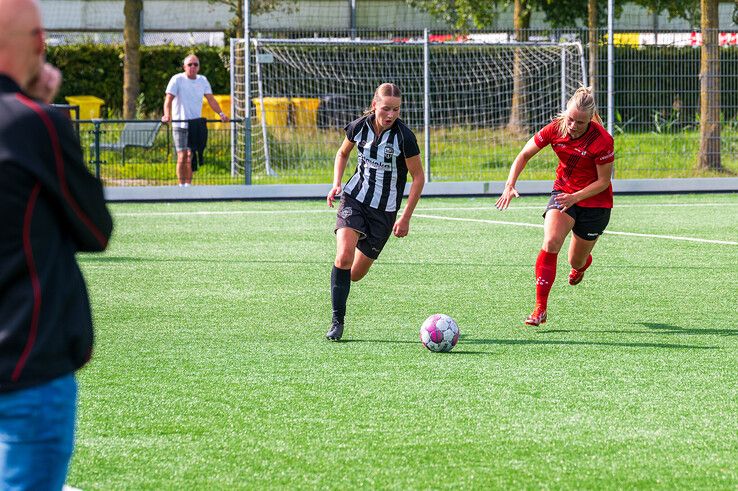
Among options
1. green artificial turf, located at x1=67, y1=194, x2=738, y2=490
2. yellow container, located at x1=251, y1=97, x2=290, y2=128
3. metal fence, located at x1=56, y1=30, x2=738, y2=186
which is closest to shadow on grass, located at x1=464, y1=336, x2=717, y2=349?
green artificial turf, located at x1=67, y1=194, x2=738, y2=490

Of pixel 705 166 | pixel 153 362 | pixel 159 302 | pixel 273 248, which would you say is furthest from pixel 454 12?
pixel 153 362

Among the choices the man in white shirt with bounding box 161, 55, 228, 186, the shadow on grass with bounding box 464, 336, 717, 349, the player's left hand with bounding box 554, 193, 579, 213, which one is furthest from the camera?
the man in white shirt with bounding box 161, 55, 228, 186

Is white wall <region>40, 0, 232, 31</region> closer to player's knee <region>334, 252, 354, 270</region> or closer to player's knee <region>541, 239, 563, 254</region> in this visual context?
player's knee <region>541, 239, 563, 254</region>

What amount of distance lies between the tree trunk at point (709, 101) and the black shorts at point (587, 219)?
486 inches

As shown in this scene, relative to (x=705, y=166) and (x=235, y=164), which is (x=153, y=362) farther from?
(x=705, y=166)

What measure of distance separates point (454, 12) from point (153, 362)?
89.1 feet

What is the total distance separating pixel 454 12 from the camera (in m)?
32.4

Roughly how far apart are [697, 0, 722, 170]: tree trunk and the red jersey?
12446 mm

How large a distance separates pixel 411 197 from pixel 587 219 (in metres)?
1.55

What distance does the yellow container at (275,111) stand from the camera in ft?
65.9

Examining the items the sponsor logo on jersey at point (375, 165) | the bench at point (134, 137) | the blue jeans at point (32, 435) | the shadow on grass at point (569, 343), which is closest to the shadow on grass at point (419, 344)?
the shadow on grass at point (569, 343)

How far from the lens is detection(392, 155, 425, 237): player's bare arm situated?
7.49m

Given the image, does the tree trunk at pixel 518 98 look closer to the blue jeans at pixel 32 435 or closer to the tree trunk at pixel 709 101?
the tree trunk at pixel 709 101

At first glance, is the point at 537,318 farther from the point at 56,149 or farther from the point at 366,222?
the point at 56,149
